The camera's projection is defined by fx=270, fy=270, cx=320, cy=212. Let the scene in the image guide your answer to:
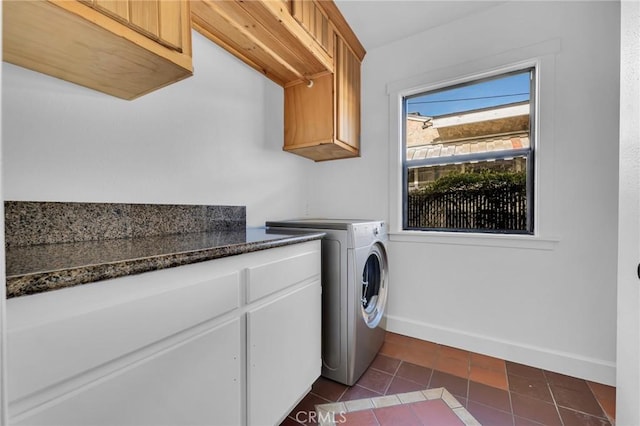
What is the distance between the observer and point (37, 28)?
796mm

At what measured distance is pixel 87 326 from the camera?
2.11 feet

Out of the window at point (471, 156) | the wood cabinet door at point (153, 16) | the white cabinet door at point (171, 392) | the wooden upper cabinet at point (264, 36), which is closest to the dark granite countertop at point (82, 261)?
the white cabinet door at point (171, 392)

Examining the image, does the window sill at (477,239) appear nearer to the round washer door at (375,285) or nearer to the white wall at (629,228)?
the round washer door at (375,285)

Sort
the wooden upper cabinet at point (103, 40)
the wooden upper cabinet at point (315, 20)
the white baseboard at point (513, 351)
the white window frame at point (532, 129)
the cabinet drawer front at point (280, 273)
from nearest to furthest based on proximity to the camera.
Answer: the wooden upper cabinet at point (103, 40), the cabinet drawer front at point (280, 273), the wooden upper cabinet at point (315, 20), the white baseboard at point (513, 351), the white window frame at point (532, 129)

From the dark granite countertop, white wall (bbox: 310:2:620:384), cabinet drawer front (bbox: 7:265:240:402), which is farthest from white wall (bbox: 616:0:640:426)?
cabinet drawer front (bbox: 7:265:240:402)

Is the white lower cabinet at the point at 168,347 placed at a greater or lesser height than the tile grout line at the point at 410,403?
greater

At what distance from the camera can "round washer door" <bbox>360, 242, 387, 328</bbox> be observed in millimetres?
1898

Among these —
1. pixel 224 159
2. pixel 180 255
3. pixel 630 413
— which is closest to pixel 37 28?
pixel 180 255

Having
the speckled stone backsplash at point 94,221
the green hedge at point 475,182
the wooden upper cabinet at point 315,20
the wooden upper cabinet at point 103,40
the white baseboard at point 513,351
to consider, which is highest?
the wooden upper cabinet at point 315,20

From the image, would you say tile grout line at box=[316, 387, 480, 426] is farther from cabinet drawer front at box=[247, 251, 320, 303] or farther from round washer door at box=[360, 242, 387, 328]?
cabinet drawer front at box=[247, 251, 320, 303]

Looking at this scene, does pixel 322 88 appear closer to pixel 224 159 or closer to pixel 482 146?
pixel 224 159

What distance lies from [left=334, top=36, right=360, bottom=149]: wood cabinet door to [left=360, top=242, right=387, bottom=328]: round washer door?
900 mm

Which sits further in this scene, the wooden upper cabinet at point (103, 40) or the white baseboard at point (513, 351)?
the white baseboard at point (513, 351)

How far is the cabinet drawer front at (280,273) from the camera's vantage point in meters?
1.10
